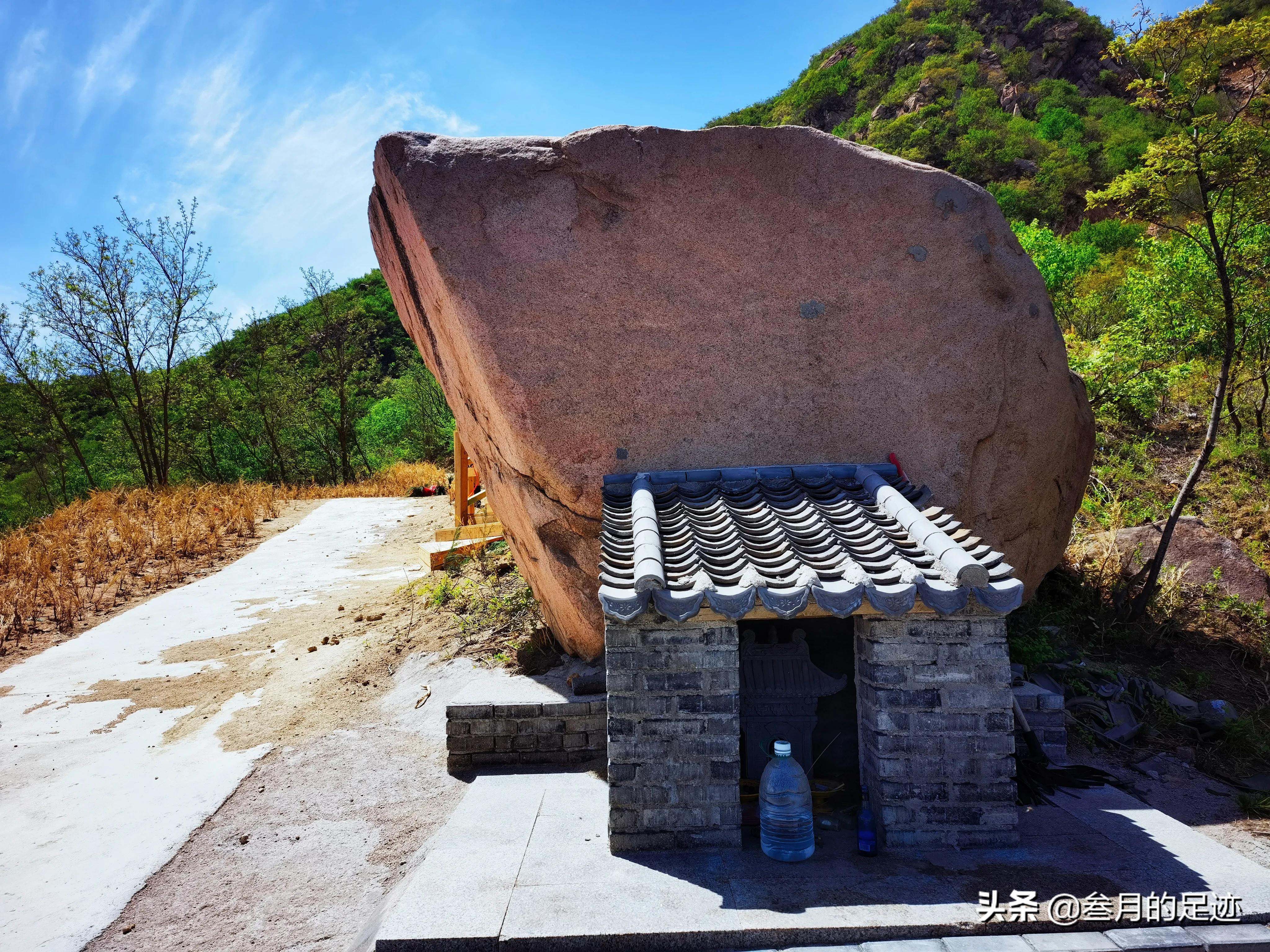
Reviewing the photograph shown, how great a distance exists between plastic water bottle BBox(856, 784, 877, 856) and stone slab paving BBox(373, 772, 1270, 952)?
4 cm

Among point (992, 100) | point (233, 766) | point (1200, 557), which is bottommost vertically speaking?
point (233, 766)

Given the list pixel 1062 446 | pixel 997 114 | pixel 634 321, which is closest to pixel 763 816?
pixel 634 321

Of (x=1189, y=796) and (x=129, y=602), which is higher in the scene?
(x=129, y=602)

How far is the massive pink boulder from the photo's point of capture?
14.8ft

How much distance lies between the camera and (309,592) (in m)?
9.38

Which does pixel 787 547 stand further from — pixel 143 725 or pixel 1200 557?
pixel 1200 557

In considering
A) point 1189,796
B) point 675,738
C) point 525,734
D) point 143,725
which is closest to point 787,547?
point 675,738

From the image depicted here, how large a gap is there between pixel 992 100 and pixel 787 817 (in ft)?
154

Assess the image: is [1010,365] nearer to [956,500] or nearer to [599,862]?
[956,500]

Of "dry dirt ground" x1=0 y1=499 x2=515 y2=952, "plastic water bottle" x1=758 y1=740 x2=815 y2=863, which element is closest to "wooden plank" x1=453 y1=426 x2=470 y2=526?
"dry dirt ground" x1=0 y1=499 x2=515 y2=952

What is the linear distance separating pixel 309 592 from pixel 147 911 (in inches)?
240

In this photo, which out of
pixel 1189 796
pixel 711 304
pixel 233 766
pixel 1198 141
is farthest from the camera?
pixel 1198 141

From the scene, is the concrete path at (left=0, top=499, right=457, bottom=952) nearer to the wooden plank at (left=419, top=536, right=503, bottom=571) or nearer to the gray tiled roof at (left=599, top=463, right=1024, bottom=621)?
the wooden plank at (left=419, top=536, right=503, bottom=571)

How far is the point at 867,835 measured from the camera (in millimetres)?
3209
